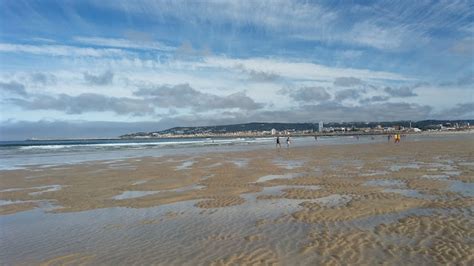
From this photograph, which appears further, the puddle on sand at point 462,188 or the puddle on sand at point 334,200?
the puddle on sand at point 462,188

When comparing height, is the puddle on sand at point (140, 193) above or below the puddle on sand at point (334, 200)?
below

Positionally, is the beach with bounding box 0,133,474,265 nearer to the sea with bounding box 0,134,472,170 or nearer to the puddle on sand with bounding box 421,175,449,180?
the puddle on sand with bounding box 421,175,449,180

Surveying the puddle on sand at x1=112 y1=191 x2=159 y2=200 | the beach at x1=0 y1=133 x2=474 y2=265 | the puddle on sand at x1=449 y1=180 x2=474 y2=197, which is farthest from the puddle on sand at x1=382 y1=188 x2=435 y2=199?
the puddle on sand at x1=112 y1=191 x2=159 y2=200

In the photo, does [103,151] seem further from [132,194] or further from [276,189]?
[276,189]

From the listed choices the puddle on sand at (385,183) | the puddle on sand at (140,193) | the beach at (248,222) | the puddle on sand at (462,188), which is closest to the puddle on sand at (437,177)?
the beach at (248,222)

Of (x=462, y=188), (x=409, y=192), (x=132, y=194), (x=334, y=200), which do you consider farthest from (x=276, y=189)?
(x=462, y=188)

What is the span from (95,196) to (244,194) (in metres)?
5.62

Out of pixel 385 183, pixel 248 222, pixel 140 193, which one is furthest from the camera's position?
pixel 385 183

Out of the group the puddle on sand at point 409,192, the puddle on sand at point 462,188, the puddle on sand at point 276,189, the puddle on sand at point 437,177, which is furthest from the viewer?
the puddle on sand at point 437,177

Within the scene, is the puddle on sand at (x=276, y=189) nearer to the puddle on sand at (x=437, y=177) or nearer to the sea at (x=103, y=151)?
the puddle on sand at (x=437, y=177)

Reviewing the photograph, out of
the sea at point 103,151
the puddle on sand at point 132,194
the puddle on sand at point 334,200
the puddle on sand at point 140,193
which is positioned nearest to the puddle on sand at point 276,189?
the puddle on sand at point 334,200

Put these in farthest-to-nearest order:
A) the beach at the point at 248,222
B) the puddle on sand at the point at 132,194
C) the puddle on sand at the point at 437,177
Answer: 1. the puddle on sand at the point at 437,177
2. the puddle on sand at the point at 132,194
3. the beach at the point at 248,222

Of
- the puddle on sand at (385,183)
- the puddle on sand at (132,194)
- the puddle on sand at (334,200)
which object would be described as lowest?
the puddle on sand at (385,183)

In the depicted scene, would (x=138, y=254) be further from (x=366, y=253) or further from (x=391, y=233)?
(x=391, y=233)
